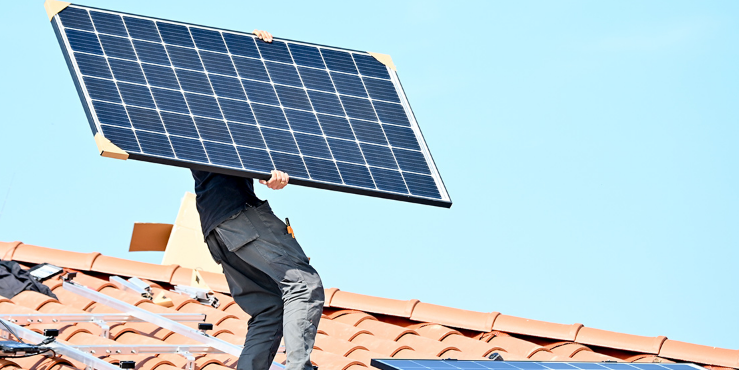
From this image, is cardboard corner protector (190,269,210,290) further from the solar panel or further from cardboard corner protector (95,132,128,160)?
cardboard corner protector (95,132,128,160)

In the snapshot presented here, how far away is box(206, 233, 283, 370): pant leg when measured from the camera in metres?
7.56

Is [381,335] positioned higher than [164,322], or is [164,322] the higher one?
[381,335]

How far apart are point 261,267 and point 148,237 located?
18.4 ft

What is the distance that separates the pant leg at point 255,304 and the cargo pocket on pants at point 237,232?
18 centimetres

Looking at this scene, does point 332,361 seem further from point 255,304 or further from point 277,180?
point 277,180

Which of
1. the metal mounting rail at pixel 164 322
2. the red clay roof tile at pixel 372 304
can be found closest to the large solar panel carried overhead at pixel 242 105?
the metal mounting rail at pixel 164 322

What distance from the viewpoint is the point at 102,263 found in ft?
44.8

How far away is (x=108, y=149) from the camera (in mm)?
6695

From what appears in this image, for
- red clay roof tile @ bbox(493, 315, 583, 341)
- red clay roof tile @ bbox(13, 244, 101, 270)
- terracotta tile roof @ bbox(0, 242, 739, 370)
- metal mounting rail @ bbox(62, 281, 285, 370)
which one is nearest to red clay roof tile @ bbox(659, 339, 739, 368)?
terracotta tile roof @ bbox(0, 242, 739, 370)

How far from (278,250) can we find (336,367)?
→ 1.88 metres

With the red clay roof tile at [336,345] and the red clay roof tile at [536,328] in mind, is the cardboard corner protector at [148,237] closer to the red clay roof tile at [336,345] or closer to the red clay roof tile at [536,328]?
the red clay roof tile at [336,345]

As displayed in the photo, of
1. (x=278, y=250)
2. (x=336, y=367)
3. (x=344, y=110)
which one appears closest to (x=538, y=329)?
(x=336, y=367)

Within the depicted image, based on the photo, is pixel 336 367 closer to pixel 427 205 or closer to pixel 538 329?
pixel 427 205

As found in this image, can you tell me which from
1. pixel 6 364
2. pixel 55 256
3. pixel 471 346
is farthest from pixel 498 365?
pixel 55 256
